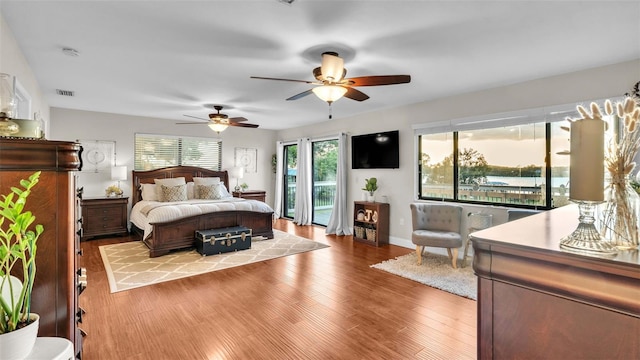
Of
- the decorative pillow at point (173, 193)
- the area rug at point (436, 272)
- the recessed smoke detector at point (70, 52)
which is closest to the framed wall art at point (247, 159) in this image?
the decorative pillow at point (173, 193)

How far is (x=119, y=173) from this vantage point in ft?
19.3

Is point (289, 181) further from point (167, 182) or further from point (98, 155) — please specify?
point (98, 155)

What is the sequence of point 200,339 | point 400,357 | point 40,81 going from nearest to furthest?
1. point 400,357
2. point 200,339
3. point 40,81

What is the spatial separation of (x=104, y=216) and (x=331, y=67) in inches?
217

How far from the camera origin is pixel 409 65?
327 cm

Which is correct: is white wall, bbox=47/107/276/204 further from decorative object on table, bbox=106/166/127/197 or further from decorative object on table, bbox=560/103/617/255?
decorative object on table, bbox=560/103/617/255

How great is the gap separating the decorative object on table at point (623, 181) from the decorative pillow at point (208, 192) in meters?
6.42

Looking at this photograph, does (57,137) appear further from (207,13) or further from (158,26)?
(207,13)

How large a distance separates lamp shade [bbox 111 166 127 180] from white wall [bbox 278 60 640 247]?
13.8 ft

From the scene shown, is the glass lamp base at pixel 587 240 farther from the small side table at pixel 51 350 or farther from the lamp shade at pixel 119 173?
the lamp shade at pixel 119 173

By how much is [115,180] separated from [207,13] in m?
5.36

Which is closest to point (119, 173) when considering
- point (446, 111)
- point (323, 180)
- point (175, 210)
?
point (175, 210)

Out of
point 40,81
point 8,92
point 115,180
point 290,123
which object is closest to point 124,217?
point 115,180

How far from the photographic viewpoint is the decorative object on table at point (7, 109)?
58.0 inches
